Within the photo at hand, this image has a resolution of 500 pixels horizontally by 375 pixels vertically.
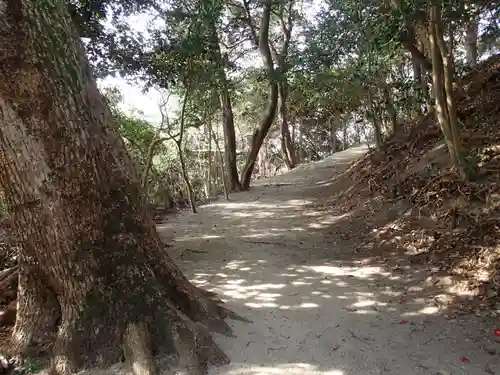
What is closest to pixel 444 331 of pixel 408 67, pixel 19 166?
pixel 19 166

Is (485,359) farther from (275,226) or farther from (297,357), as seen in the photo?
(275,226)

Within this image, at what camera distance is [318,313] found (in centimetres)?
399

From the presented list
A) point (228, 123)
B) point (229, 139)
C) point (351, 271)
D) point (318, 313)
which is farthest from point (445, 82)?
point (229, 139)

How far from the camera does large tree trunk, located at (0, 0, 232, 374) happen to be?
286cm

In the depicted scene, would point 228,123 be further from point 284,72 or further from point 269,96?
point 284,72

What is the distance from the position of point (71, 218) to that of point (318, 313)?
2.57 m

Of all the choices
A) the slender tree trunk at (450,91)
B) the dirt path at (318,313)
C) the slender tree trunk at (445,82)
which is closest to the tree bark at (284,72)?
the dirt path at (318,313)

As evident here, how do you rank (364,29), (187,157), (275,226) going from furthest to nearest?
1. (187,157)
2. (275,226)
3. (364,29)

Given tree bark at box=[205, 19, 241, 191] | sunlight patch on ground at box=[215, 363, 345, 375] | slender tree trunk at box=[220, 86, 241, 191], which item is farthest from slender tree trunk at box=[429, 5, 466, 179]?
slender tree trunk at box=[220, 86, 241, 191]

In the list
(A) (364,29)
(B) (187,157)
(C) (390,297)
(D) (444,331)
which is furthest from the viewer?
(B) (187,157)

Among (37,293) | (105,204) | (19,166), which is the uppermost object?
(19,166)

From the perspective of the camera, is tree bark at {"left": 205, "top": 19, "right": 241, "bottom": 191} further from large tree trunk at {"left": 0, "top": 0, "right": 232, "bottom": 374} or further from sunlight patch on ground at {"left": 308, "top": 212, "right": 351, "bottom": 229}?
large tree trunk at {"left": 0, "top": 0, "right": 232, "bottom": 374}

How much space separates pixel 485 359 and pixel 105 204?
329 cm

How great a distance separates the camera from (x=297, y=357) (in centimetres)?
A: 316
